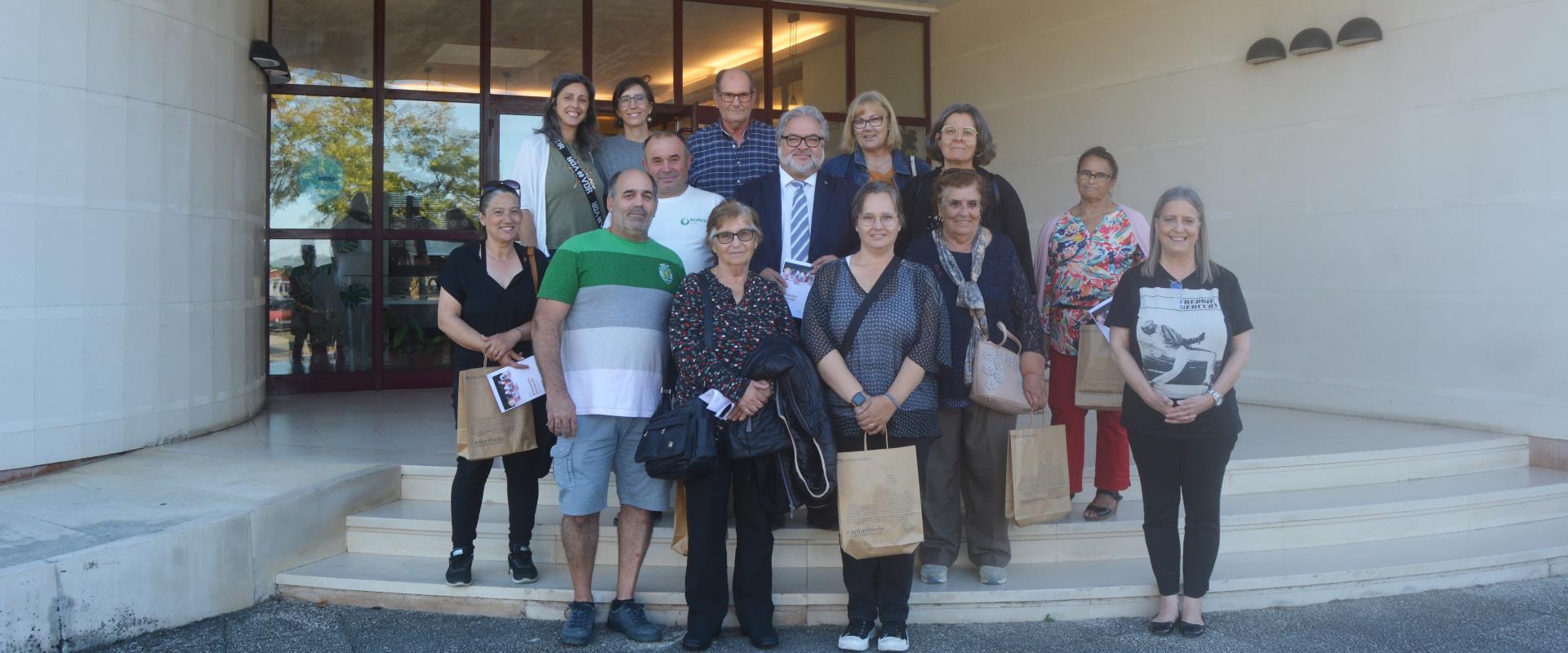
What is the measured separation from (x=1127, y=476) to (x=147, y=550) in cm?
394

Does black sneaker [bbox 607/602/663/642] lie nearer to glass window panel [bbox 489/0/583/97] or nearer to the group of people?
the group of people

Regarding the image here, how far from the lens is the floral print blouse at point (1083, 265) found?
4.56 metres

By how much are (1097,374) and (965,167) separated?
39.4 inches

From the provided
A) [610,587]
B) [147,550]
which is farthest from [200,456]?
[610,587]

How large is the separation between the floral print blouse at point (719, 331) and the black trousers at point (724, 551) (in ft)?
0.97

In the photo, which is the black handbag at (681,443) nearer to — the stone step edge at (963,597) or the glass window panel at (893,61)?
the stone step edge at (963,597)

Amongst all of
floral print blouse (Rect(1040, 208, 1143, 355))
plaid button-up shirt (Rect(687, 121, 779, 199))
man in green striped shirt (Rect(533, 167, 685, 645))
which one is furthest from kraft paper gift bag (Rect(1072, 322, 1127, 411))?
man in green striped shirt (Rect(533, 167, 685, 645))

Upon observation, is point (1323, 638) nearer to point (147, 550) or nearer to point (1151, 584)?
point (1151, 584)

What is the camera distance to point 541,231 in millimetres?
4504

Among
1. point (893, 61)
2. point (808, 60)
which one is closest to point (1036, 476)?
point (808, 60)

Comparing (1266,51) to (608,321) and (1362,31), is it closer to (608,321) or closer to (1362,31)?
(1362,31)

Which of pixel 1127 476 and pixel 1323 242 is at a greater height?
pixel 1323 242

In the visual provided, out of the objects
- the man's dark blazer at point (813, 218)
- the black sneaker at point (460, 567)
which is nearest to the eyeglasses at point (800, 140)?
the man's dark blazer at point (813, 218)

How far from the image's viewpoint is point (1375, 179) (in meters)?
6.82
